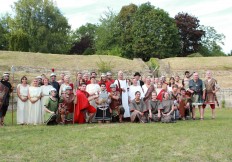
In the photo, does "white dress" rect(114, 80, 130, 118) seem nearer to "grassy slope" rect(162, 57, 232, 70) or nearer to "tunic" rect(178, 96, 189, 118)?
"tunic" rect(178, 96, 189, 118)

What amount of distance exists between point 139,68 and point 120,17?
65.1ft

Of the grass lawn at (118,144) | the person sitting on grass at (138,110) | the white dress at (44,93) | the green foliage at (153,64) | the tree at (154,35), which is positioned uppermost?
the tree at (154,35)

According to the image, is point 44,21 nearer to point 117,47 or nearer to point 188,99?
point 117,47

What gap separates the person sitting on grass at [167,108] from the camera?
1051 centimetres

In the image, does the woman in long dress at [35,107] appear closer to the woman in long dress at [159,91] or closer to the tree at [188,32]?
the woman in long dress at [159,91]

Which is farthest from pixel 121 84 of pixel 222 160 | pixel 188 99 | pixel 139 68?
pixel 139 68

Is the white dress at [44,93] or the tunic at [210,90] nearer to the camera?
the white dress at [44,93]

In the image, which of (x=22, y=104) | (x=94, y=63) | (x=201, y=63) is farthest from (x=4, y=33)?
(x=22, y=104)

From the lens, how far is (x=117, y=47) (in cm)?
4950

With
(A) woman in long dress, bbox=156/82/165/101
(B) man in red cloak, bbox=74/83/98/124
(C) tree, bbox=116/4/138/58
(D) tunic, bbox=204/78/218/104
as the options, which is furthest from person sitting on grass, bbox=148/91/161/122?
(C) tree, bbox=116/4/138/58

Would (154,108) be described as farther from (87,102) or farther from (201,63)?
(201,63)

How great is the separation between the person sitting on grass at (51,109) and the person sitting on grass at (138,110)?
2182 millimetres

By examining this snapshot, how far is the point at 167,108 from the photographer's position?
35.1 ft

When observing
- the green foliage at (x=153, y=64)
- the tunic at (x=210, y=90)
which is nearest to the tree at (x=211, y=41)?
the green foliage at (x=153, y=64)
